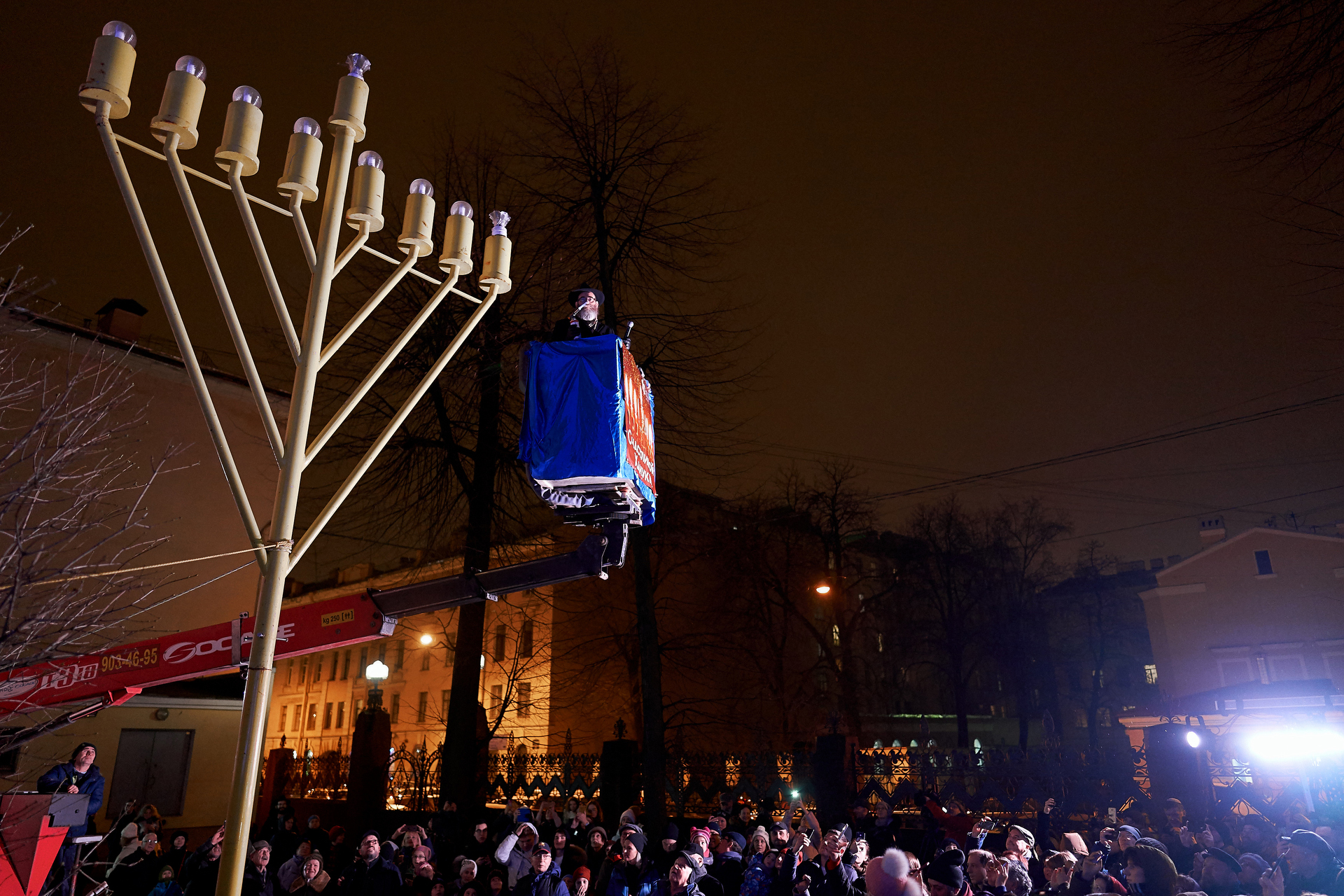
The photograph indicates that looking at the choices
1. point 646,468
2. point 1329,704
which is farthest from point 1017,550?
point 646,468

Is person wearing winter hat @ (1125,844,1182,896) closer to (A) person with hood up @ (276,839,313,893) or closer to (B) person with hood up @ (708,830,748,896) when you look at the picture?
(B) person with hood up @ (708,830,748,896)

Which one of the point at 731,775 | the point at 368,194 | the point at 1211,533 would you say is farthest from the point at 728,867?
the point at 1211,533

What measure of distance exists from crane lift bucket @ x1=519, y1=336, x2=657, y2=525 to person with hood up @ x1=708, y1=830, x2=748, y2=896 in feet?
19.8

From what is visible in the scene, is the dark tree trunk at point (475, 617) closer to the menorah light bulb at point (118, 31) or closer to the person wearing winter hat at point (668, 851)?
the person wearing winter hat at point (668, 851)

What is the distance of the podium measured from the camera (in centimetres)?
525

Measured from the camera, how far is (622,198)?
1606 cm

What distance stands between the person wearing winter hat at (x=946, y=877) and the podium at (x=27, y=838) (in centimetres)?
579

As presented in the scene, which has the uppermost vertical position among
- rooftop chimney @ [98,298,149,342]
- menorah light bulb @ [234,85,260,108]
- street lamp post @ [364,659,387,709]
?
rooftop chimney @ [98,298,149,342]

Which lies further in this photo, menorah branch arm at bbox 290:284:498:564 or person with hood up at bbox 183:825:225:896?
person with hood up at bbox 183:825:225:896

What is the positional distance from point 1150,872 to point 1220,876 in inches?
58.1

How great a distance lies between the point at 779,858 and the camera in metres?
9.28

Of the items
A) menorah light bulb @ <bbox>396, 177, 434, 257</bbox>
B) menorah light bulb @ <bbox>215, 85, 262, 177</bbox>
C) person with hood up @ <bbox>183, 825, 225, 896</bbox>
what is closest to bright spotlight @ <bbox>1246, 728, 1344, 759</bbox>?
person with hood up @ <bbox>183, 825, 225, 896</bbox>

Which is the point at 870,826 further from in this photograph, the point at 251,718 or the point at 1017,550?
the point at 1017,550

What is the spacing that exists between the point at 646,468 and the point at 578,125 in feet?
40.2
